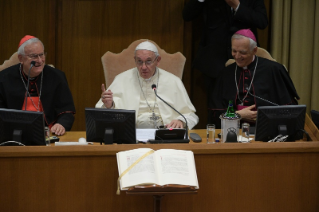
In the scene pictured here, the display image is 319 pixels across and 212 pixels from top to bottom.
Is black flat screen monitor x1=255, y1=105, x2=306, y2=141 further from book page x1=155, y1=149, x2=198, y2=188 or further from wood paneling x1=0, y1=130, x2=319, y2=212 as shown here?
book page x1=155, y1=149, x2=198, y2=188

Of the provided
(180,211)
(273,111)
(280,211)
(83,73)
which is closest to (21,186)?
(180,211)

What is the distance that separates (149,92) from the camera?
4.30m

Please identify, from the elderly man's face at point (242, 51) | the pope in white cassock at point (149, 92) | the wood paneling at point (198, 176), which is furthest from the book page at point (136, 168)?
the elderly man's face at point (242, 51)

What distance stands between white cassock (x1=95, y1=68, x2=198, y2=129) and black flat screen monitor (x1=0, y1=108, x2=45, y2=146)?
4.44 feet

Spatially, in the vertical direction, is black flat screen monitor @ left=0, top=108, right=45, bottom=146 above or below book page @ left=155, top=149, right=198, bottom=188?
above

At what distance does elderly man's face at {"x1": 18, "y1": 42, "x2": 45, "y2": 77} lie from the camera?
3900 millimetres

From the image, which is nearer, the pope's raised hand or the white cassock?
the pope's raised hand

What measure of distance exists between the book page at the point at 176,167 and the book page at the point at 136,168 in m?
0.04

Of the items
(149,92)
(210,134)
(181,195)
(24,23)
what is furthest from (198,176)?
(24,23)

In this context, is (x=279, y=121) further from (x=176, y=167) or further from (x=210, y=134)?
(x=176, y=167)

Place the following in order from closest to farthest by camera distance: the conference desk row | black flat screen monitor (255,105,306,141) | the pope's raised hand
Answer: the conference desk row < black flat screen monitor (255,105,306,141) < the pope's raised hand

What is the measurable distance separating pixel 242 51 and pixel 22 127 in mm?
2114

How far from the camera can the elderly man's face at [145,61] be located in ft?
13.3

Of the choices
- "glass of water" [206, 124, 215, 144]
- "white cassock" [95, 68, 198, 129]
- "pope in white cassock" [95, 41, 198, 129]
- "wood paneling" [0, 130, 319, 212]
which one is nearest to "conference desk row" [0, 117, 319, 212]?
"wood paneling" [0, 130, 319, 212]
